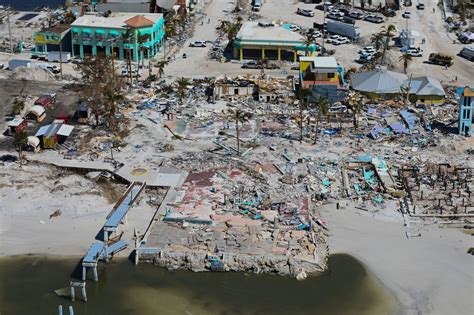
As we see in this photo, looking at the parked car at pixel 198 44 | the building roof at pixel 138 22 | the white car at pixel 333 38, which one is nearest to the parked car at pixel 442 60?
the white car at pixel 333 38

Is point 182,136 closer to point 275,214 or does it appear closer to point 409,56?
point 275,214

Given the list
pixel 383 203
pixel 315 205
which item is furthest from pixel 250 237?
pixel 383 203

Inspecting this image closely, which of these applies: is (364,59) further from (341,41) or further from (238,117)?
(238,117)

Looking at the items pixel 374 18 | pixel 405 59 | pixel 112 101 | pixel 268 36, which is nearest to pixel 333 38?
pixel 268 36

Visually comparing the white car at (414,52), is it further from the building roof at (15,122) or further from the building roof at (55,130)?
the building roof at (15,122)

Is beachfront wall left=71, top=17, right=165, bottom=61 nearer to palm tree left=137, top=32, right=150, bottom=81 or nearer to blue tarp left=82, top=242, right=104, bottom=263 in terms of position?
palm tree left=137, top=32, right=150, bottom=81

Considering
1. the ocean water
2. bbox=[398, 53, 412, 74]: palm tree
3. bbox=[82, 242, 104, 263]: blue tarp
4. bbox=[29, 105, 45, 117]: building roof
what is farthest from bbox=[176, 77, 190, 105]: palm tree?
the ocean water
